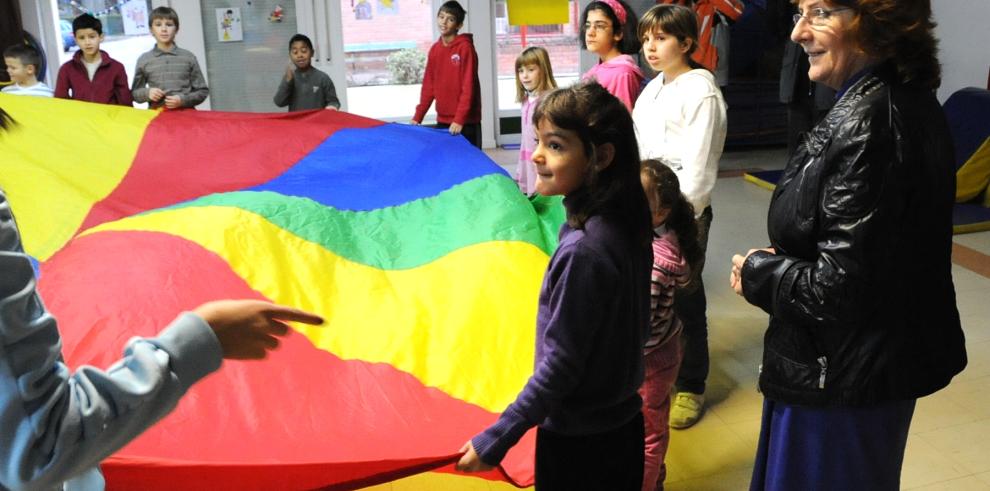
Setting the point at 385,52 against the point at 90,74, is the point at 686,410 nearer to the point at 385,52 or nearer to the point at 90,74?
the point at 90,74

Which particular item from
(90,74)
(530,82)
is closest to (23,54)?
(90,74)

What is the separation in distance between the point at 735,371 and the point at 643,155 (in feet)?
2.87

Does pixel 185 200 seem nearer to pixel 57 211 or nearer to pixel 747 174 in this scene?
pixel 57 211

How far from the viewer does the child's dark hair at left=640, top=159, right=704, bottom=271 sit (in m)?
2.05

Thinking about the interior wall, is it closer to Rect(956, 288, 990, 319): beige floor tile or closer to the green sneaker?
Rect(956, 288, 990, 319): beige floor tile

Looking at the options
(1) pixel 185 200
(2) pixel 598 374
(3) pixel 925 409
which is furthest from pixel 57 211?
(3) pixel 925 409

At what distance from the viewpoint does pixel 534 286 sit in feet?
8.16

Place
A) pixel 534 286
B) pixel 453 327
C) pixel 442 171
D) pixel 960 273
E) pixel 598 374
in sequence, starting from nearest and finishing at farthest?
pixel 598 374 → pixel 453 327 → pixel 534 286 → pixel 442 171 → pixel 960 273

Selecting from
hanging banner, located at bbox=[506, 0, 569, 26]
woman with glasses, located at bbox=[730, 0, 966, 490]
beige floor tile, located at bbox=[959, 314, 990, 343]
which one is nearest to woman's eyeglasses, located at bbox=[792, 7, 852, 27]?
woman with glasses, located at bbox=[730, 0, 966, 490]

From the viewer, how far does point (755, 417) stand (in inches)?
106

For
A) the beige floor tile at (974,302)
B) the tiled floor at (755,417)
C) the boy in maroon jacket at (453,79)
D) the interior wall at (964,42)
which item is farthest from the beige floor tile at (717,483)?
the interior wall at (964,42)

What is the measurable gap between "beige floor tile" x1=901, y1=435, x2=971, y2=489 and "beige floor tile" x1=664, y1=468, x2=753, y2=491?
0.41m

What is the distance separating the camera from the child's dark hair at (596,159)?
147cm

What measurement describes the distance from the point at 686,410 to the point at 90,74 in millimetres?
3687
